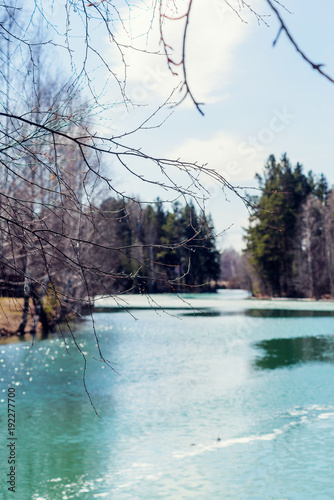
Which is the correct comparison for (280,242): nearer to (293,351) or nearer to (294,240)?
(294,240)

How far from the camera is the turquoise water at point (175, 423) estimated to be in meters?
5.68

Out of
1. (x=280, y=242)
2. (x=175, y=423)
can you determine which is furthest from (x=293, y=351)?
(x=280, y=242)

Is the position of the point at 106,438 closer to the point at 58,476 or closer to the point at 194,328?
the point at 58,476

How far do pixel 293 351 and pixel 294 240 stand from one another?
28467 mm

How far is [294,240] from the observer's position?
41.5 m

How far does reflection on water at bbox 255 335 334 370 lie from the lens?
484 inches

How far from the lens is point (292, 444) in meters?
6.79

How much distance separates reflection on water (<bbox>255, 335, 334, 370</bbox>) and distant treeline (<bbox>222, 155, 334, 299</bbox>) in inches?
888

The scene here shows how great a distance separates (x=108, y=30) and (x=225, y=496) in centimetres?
457

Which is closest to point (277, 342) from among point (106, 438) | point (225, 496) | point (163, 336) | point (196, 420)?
point (163, 336)

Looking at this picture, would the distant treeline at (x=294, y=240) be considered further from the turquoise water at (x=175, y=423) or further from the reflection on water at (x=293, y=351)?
the turquoise water at (x=175, y=423)

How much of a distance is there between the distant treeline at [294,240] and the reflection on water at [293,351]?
2256cm

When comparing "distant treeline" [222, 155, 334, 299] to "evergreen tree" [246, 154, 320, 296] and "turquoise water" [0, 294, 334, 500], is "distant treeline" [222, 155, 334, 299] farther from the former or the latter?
"turquoise water" [0, 294, 334, 500]

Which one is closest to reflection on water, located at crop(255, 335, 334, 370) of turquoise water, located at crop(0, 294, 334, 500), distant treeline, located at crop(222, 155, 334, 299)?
turquoise water, located at crop(0, 294, 334, 500)
